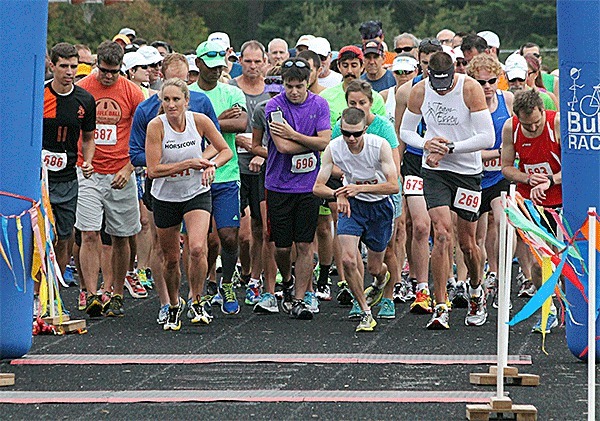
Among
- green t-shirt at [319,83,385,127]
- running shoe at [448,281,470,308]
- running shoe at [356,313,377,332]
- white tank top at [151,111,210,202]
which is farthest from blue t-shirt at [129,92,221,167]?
running shoe at [448,281,470,308]

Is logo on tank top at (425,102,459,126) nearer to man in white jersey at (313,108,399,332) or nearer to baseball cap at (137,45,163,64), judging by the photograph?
man in white jersey at (313,108,399,332)

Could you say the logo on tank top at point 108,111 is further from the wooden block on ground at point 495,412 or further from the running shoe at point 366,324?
the wooden block on ground at point 495,412

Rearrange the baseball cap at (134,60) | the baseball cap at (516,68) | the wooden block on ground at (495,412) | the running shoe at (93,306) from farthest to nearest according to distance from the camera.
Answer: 1. the baseball cap at (134,60)
2. the baseball cap at (516,68)
3. the running shoe at (93,306)
4. the wooden block on ground at (495,412)

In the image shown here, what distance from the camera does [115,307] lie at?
38.5 ft

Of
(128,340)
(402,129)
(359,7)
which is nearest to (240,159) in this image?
(402,129)

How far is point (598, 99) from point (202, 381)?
2983 mm

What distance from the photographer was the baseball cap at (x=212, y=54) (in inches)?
457

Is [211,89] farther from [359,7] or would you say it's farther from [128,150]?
[359,7]

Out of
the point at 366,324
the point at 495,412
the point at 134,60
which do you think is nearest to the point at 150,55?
the point at 134,60

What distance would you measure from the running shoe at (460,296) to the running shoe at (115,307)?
2.84 meters

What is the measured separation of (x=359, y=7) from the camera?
4369 centimetres

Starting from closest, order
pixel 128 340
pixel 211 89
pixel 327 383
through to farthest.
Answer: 1. pixel 327 383
2. pixel 128 340
3. pixel 211 89

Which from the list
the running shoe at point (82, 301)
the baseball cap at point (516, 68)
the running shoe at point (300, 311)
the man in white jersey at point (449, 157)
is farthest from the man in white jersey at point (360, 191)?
the baseball cap at point (516, 68)

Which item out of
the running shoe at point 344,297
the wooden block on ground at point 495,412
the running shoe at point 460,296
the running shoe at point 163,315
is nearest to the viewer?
the wooden block on ground at point 495,412
